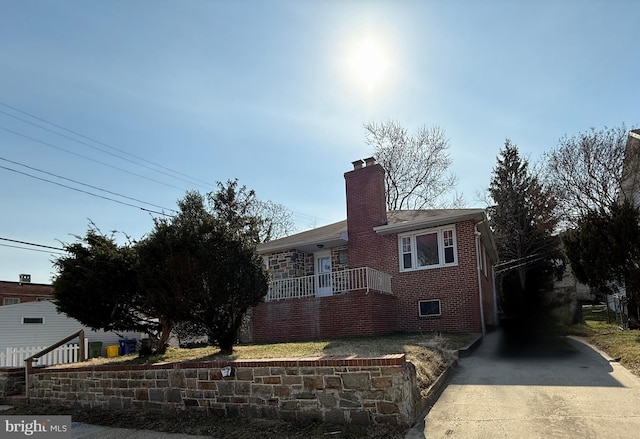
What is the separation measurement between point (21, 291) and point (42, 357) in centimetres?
2510

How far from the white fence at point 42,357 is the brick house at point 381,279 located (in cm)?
573

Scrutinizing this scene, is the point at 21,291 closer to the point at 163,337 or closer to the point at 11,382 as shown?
the point at 11,382

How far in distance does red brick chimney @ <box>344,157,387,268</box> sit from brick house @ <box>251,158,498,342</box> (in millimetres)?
37

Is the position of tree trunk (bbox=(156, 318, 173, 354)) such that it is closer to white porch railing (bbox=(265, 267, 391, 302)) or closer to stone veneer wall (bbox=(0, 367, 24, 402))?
stone veneer wall (bbox=(0, 367, 24, 402))

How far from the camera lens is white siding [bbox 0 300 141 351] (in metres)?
21.8

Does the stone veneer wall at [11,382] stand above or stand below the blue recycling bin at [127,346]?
above

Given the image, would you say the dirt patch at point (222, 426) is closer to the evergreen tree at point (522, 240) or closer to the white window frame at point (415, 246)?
the white window frame at point (415, 246)

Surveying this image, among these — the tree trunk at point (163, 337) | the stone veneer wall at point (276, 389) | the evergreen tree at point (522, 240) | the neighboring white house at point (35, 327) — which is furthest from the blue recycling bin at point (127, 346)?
the evergreen tree at point (522, 240)

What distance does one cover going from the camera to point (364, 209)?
666 inches

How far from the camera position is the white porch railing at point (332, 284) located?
1446 centimetres

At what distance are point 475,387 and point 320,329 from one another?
309 inches

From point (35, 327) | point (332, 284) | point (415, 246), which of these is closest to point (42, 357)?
point (332, 284)

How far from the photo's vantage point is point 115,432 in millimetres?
7113

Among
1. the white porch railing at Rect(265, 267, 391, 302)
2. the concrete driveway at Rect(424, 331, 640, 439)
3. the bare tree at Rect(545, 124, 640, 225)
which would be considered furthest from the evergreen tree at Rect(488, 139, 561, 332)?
the concrete driveway at Rect(424, 331, 640, 439)
